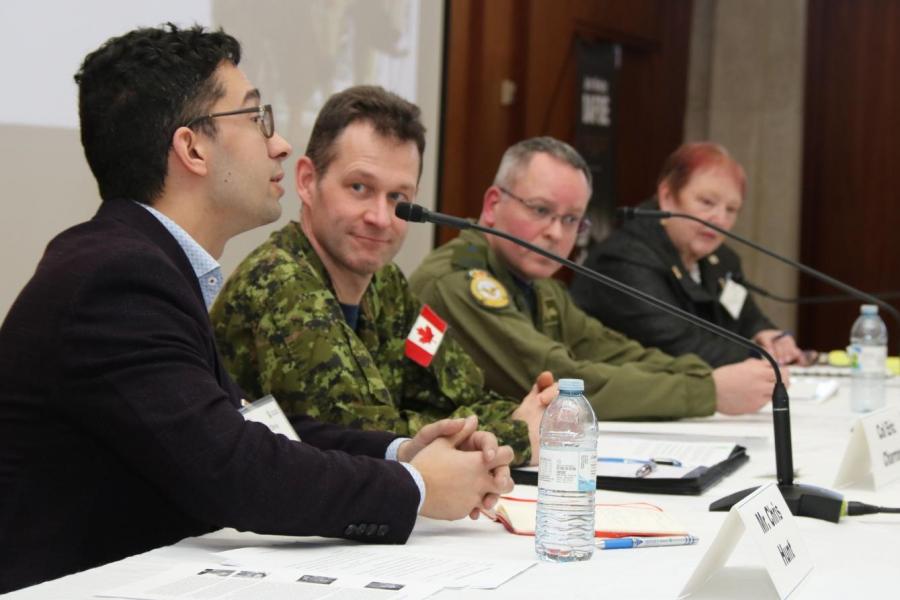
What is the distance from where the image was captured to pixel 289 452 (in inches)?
55.2

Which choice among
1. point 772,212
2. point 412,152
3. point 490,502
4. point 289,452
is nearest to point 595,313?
point 412,152

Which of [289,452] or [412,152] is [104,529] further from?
[412,152]

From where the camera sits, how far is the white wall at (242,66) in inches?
116

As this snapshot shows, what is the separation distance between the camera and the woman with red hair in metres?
3.65

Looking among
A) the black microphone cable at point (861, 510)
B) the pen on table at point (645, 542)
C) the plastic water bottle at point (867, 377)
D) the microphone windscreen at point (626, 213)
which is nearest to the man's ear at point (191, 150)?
the pen on table at point (645, 542)

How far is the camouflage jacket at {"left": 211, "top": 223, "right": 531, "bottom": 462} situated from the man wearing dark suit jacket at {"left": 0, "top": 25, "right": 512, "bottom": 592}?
362 mm

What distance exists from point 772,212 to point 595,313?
3.55 meters

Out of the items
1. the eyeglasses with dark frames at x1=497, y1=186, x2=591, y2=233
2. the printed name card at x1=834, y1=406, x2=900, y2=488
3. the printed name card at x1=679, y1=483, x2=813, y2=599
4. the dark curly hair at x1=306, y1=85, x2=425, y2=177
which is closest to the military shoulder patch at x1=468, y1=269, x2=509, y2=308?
the eyeglasses with dark frames at x1=497, y1=186, x2=591, y2=233

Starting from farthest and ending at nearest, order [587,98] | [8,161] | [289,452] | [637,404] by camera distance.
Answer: [587,98] < [8,161] < [637,404] < [289,452]

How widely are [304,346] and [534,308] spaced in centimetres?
119

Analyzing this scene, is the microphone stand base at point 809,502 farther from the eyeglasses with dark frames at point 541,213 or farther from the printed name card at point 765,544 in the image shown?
the eyeglasses with dark frames at point 541,213

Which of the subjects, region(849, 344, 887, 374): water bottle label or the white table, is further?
region(849, 344, 887, 374): water bottle label

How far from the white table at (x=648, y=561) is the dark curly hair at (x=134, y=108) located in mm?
481

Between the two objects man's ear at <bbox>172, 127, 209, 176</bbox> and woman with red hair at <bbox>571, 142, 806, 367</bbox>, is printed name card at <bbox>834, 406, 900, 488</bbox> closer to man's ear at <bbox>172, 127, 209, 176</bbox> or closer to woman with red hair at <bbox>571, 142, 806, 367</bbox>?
man's ear at <bbox>172, 127, 209, 176</bbox>
